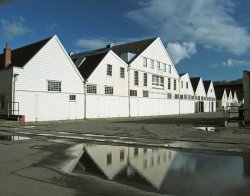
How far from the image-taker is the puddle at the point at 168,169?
19.7 feet

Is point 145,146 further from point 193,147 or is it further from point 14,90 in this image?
point 14,90

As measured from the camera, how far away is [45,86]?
29.8 meters

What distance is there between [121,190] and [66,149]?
18.4 ft

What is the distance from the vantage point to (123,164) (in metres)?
8.38

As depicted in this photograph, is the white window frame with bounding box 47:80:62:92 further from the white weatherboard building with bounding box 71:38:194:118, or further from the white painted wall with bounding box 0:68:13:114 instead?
the white weatherboard building with bounding box 71:38:194:118

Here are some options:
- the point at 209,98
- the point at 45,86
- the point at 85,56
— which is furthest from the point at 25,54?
the point at 209,98

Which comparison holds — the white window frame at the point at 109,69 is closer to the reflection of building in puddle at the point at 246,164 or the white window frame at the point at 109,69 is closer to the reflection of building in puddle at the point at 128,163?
the reflection of building in puddle at the point at 128,163

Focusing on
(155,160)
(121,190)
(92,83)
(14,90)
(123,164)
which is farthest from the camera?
(92,83)

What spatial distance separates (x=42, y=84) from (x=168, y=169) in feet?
78.3

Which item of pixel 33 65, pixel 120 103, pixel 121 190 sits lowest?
pixel 121 190

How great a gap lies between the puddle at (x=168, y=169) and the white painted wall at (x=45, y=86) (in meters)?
18.8

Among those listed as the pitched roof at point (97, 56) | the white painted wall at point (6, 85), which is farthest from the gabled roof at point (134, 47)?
the white painted wall at point (6, 85)

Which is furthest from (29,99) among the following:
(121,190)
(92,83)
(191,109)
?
(191,109)

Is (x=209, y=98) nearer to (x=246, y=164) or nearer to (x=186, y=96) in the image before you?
(x=186, y=96)
